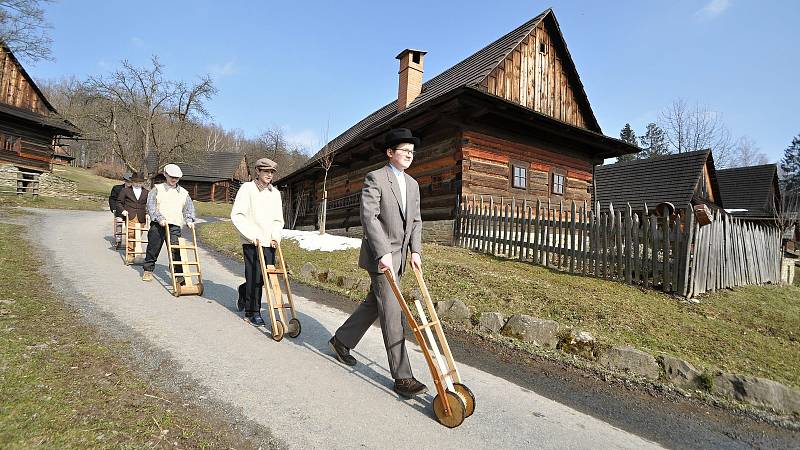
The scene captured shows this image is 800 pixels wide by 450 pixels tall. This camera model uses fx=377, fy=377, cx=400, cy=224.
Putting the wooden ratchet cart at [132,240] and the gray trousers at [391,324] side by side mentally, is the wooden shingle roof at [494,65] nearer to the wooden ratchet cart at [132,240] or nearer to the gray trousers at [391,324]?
the wooden ratchet cart at [132,240]

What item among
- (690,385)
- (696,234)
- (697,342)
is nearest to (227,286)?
(690,385)

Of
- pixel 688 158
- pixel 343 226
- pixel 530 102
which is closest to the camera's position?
pixel 530 102

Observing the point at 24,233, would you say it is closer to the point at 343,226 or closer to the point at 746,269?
the point at 343,226

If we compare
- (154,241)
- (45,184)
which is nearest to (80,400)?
(154,241)

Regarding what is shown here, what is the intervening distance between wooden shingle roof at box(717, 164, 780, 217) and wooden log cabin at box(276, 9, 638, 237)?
21.9 metres

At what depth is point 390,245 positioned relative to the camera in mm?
3154

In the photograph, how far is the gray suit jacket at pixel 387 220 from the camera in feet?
9.95

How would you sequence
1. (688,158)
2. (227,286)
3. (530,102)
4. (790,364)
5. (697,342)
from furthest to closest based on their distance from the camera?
(688,158) < (530,102) < (227,286) < (697,342) < (790,364)

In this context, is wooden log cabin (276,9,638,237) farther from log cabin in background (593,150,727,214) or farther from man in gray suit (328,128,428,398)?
log cabin in background (593,150,727,214)

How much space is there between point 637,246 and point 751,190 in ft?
104

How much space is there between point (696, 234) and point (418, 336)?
21.7ft

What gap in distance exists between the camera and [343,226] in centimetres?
1714

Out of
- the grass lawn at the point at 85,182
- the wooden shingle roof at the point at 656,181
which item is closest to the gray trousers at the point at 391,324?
the wooden shingle roof at the point at 656,181

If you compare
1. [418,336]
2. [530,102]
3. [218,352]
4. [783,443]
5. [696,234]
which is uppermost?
[530,102]
